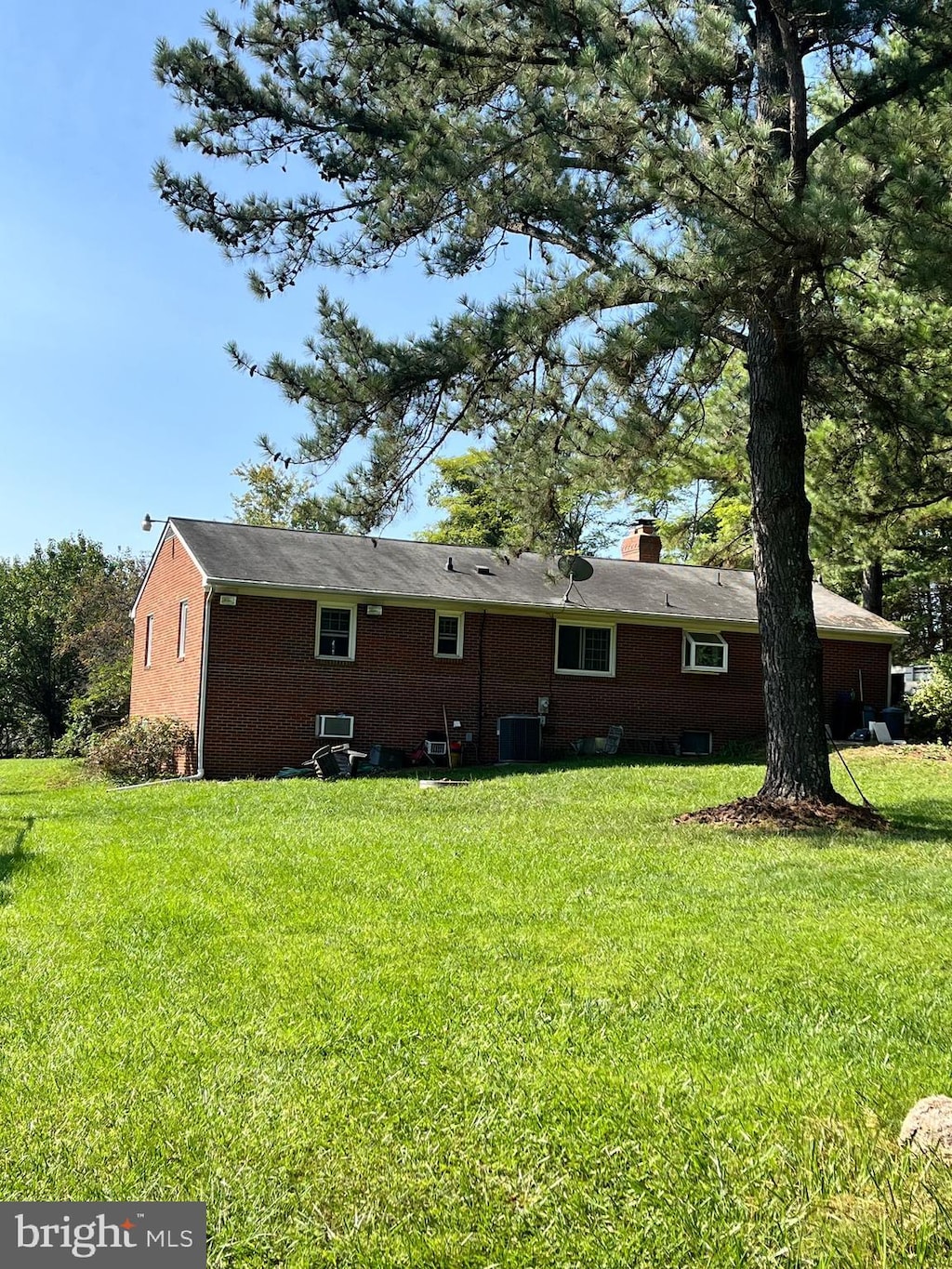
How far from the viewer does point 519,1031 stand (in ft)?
14.1

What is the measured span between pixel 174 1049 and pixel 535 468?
803 cm

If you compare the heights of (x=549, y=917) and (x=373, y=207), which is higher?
(x=373, y=207)

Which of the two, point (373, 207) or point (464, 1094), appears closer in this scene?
point (464, 1094)

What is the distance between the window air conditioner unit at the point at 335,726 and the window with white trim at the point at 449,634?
2.30 meters

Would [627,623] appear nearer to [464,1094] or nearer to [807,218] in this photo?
[807,218]

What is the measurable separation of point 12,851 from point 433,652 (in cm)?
1016

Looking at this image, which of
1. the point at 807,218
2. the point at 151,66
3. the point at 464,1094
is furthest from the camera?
the point at 151,66

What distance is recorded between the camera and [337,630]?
59.4 ft

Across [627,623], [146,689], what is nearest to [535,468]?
[627,623]

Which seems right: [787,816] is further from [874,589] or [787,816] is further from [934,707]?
[874,589]

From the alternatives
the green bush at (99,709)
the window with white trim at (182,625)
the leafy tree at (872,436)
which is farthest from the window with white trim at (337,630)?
the green bush at (99,709)

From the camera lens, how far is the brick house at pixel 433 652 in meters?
17.3

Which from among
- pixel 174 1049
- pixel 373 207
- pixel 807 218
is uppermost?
pixel 373 207
